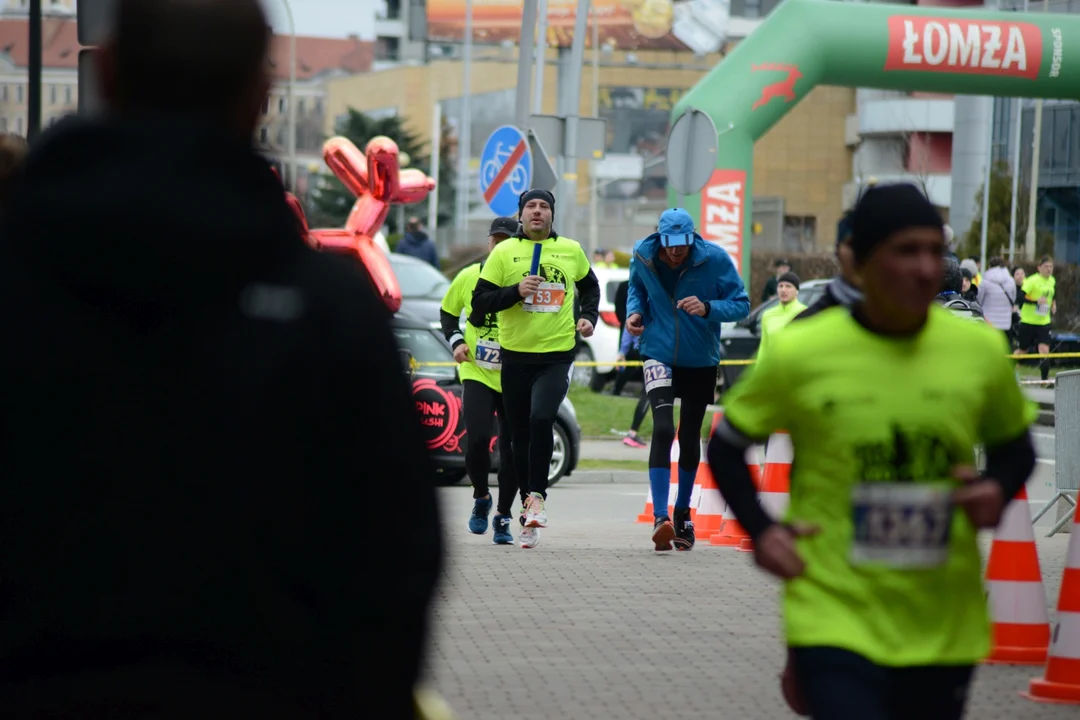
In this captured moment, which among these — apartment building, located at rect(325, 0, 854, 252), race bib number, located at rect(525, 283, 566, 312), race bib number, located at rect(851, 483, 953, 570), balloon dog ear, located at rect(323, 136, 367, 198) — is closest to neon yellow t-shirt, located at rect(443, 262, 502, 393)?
race bib number, located at rect(525, 283, 566, 312)

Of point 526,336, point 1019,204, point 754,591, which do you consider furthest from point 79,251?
point 1019,204

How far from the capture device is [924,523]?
3.72m

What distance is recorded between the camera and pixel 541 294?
10.7 metres

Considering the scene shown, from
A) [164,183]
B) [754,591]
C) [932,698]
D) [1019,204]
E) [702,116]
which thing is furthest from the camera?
[1019,204]

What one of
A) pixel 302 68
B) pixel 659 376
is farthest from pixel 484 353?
pixel 302 68

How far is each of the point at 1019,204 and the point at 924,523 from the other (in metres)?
54.0

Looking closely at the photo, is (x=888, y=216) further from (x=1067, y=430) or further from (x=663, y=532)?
(x=1067, y=430)

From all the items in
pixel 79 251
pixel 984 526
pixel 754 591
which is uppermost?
pixel 79 251

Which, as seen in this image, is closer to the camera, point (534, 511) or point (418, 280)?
point (534, 511)

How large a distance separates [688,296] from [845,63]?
14.9 m

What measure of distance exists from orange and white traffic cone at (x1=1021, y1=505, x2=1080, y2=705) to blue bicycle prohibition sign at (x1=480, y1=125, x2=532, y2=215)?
10544 mm

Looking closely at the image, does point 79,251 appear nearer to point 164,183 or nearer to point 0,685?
point 164,183

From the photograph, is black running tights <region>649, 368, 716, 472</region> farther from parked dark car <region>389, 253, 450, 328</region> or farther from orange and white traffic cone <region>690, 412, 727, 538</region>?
parked dark car <region>389, 253, 450, 328</region>

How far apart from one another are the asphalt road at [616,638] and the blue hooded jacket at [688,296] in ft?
3.83
